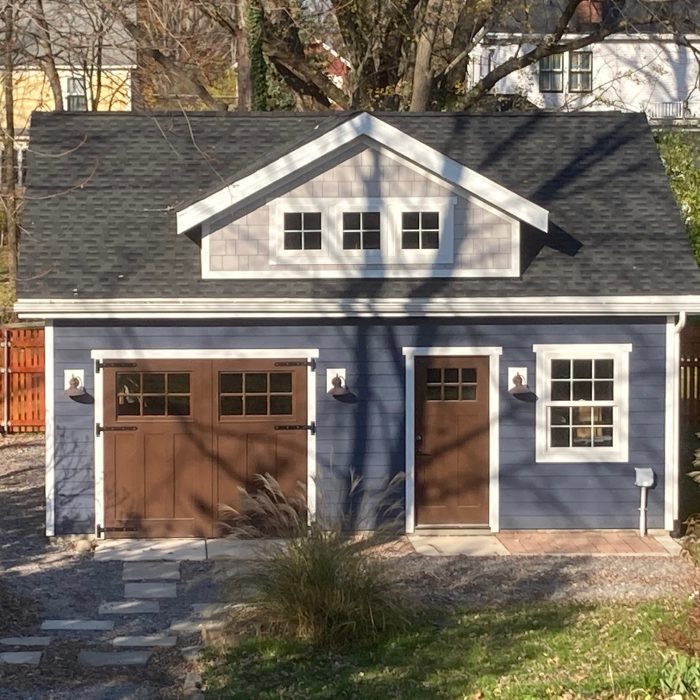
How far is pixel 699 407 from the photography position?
21094 millimetres

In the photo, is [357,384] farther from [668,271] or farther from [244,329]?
[668,271]

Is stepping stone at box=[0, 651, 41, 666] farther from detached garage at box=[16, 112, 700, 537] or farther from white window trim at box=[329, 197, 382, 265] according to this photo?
white window trim at box=[329, 197, 382, 265]

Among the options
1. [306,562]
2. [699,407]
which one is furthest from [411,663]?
[699,407]

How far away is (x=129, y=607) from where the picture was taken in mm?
11898

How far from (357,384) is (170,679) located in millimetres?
6033

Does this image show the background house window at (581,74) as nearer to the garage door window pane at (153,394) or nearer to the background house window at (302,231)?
the background house window at (302,231)

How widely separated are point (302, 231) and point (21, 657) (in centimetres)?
668

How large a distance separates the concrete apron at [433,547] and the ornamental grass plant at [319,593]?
11.6 feet

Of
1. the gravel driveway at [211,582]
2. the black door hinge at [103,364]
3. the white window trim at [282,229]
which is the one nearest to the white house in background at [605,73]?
the white window trim at [282,229]

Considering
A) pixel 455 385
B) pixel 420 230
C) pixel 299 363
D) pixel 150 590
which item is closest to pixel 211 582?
pixel 150 590

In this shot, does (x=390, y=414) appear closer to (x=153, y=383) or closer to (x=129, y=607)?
(x=153, y=383)

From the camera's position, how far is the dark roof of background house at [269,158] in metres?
14.9

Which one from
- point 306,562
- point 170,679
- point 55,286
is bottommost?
A: point 170,679

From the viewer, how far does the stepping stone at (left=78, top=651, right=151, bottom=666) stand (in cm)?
991
